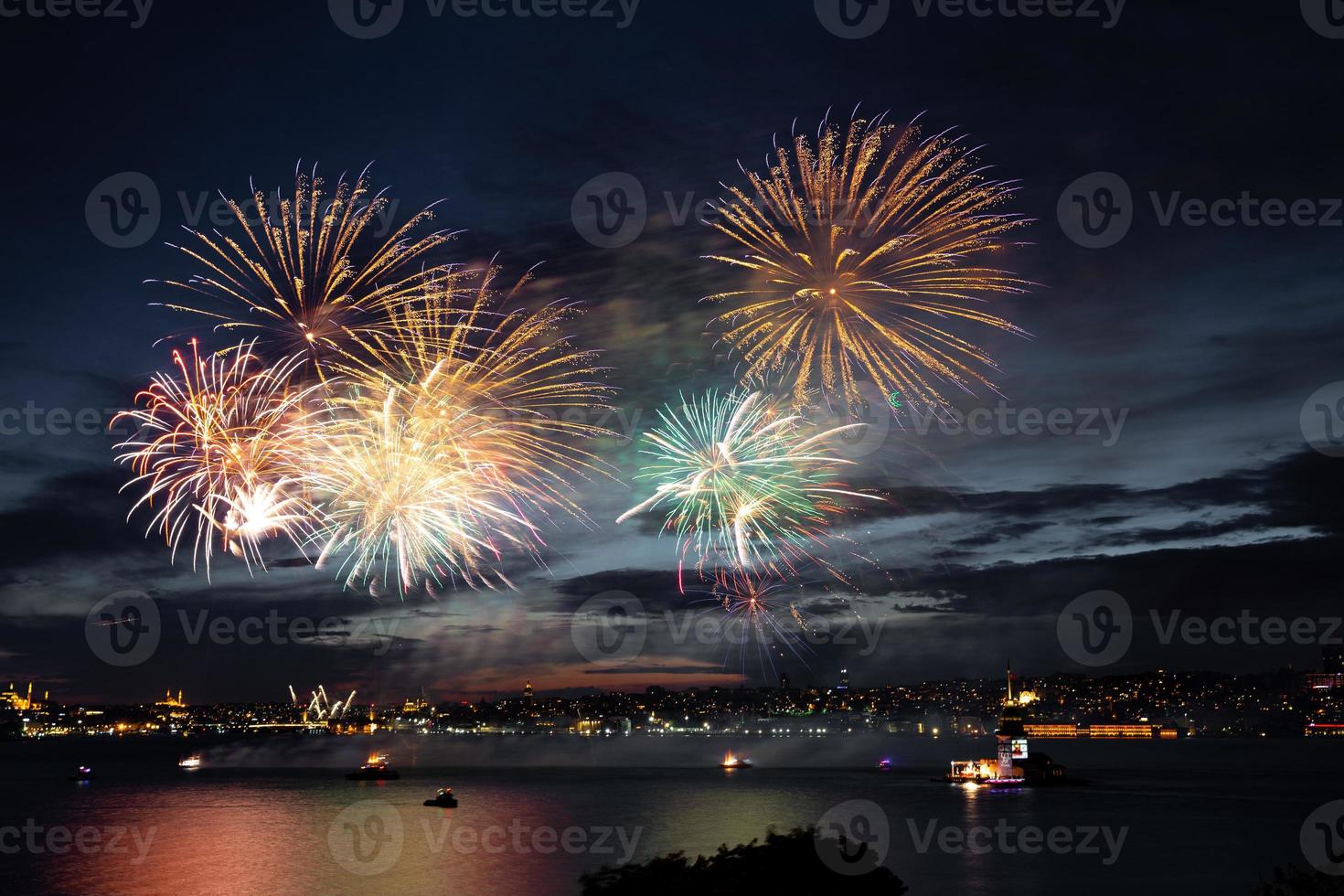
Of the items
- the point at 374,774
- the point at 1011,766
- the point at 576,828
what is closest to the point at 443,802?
the point at 576,828

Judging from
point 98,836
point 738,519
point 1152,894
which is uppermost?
point 738,519

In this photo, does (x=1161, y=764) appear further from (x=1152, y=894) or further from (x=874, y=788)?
(x=1152, y=894)

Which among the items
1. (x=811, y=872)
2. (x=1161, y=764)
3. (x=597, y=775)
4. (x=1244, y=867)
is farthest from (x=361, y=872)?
(x=1161, y=764)

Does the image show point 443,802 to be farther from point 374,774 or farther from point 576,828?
point 374,774

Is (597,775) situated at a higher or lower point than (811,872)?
higher

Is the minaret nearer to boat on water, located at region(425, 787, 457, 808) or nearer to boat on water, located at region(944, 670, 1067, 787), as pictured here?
boat on water, located at region(944, 670, 1067, 787)

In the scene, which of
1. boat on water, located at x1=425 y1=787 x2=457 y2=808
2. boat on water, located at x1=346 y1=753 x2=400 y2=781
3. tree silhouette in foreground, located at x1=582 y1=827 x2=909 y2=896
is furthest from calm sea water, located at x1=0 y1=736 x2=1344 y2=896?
tree silhouette in foreground, located at x1=582 y1=827 x2=909 y2=896
